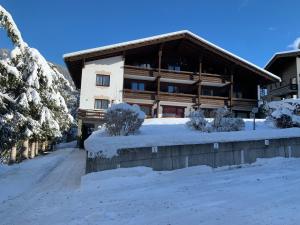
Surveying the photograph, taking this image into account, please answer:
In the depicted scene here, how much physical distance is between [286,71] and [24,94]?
35463mm

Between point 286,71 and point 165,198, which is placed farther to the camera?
point 286,71

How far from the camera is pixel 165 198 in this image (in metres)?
9.15

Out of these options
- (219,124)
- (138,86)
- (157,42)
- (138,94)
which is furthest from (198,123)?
(138,86)

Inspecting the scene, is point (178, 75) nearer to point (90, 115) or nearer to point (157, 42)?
point (157, 42)

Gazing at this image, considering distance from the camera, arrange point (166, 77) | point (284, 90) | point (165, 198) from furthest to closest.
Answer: point (284, 90) < point (166, 77) < point (165, 198)

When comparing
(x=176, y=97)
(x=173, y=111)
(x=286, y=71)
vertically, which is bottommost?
(x=173, y=111)

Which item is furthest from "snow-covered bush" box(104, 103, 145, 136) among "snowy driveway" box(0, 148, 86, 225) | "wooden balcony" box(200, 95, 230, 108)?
"wooden balcony" box(200, 95, 230, 108)

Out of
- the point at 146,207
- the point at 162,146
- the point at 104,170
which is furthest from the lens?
the point at 162,146

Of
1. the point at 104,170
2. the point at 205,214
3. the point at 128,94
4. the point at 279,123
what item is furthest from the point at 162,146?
the point at 128,94

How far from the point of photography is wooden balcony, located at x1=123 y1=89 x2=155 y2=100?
31.0 meters

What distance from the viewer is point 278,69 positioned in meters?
46.0

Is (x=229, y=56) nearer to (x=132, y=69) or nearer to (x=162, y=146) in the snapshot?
(x=132, y=69)

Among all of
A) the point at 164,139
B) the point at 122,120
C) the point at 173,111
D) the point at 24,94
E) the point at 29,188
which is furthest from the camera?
the point at 173,111

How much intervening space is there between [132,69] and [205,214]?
82.3 ft
